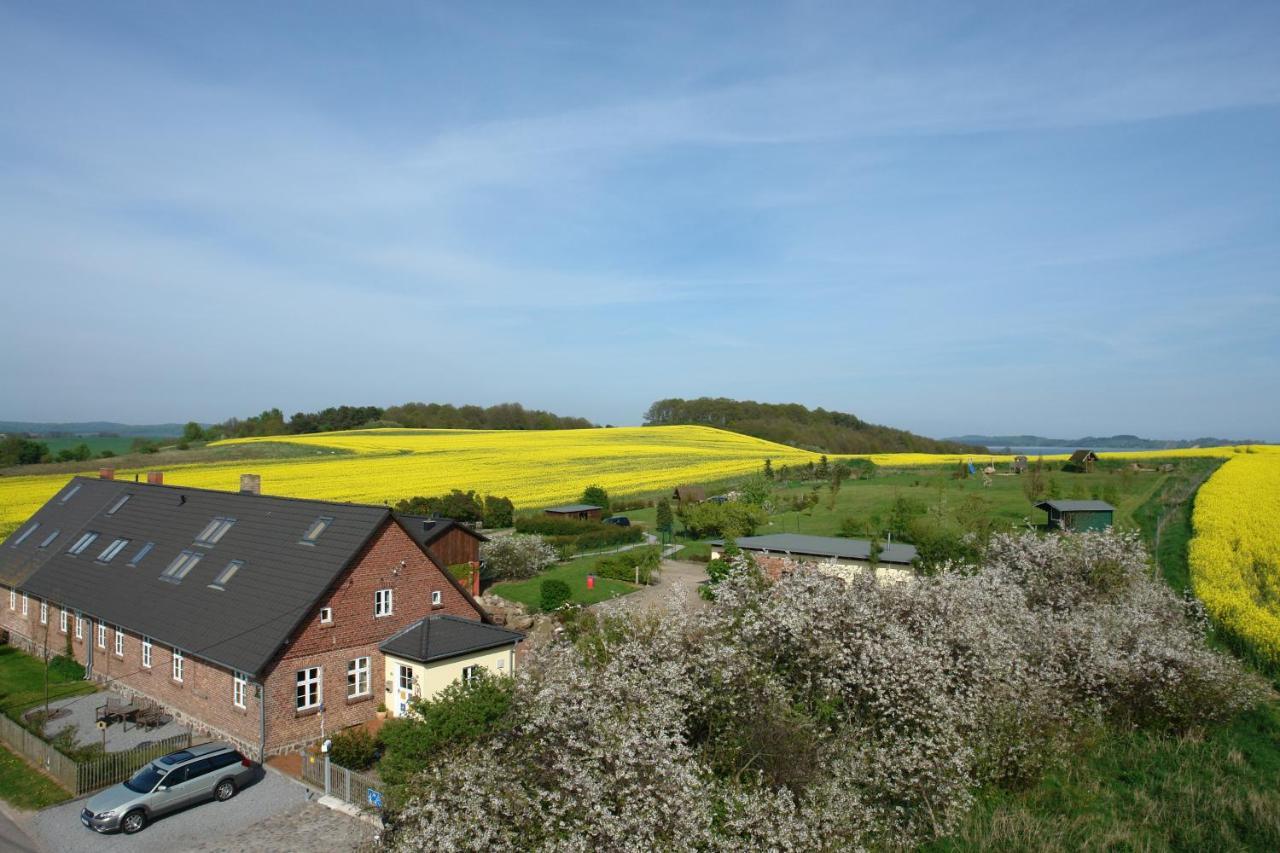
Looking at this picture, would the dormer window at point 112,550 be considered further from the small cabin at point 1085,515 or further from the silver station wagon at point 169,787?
the small cabin at point 1085,515

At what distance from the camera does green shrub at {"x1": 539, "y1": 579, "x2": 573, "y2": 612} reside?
113ft

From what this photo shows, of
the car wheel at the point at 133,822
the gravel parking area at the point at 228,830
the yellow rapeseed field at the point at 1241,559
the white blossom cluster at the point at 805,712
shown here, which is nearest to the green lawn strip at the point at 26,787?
the gravel parking area at the point at 228,830

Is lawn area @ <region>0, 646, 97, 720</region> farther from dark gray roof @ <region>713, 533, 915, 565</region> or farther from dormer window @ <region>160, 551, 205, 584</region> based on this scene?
dark gray roof @ <region>713, 533, 915, 565</region>

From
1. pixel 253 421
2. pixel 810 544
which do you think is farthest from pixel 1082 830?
pixel 253 421

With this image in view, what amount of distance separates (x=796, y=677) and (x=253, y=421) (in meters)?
116

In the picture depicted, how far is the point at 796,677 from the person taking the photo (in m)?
16.3

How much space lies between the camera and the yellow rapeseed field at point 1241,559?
2339 centimetres

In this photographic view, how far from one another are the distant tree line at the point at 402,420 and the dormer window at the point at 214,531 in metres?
88.7

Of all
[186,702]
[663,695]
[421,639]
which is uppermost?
[663,695]

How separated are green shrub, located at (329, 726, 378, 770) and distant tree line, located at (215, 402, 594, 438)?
98474 mm

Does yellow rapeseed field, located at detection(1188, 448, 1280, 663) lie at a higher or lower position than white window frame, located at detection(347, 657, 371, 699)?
higher

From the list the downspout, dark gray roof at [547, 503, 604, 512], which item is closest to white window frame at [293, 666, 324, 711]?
the downspout

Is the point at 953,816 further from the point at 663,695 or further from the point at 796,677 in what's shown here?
the point at 663,695

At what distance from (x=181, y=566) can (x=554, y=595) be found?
14713 mm
